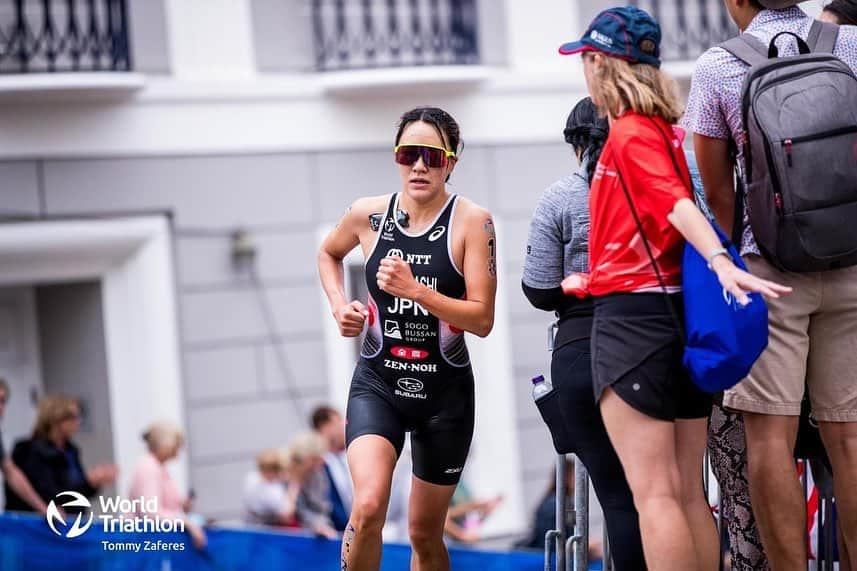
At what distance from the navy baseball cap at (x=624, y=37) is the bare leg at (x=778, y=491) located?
1.16 meters

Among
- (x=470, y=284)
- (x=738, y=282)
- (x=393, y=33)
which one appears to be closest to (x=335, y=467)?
(x=393, y=33)

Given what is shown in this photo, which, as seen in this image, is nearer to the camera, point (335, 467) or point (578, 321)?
point (578, 321)

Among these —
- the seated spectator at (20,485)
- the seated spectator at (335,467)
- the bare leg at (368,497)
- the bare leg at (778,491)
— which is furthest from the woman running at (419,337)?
the seated spectator at (20,485)

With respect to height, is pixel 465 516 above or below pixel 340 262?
below

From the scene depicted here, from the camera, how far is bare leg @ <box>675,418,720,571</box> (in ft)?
13.4

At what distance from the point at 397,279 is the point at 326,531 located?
4.75 metres

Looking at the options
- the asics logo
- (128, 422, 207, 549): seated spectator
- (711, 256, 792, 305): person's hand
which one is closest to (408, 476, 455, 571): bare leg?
the asics logo

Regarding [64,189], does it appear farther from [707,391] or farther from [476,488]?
[707,391]

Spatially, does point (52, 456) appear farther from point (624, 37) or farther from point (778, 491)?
A: point (624, 37)

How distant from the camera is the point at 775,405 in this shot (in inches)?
168

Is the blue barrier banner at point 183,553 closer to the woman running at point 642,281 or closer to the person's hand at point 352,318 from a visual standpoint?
the person's hand at point 352,318

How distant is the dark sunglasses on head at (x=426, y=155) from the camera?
5.04m

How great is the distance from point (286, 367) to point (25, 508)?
3.19 metres

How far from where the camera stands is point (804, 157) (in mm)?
4016
